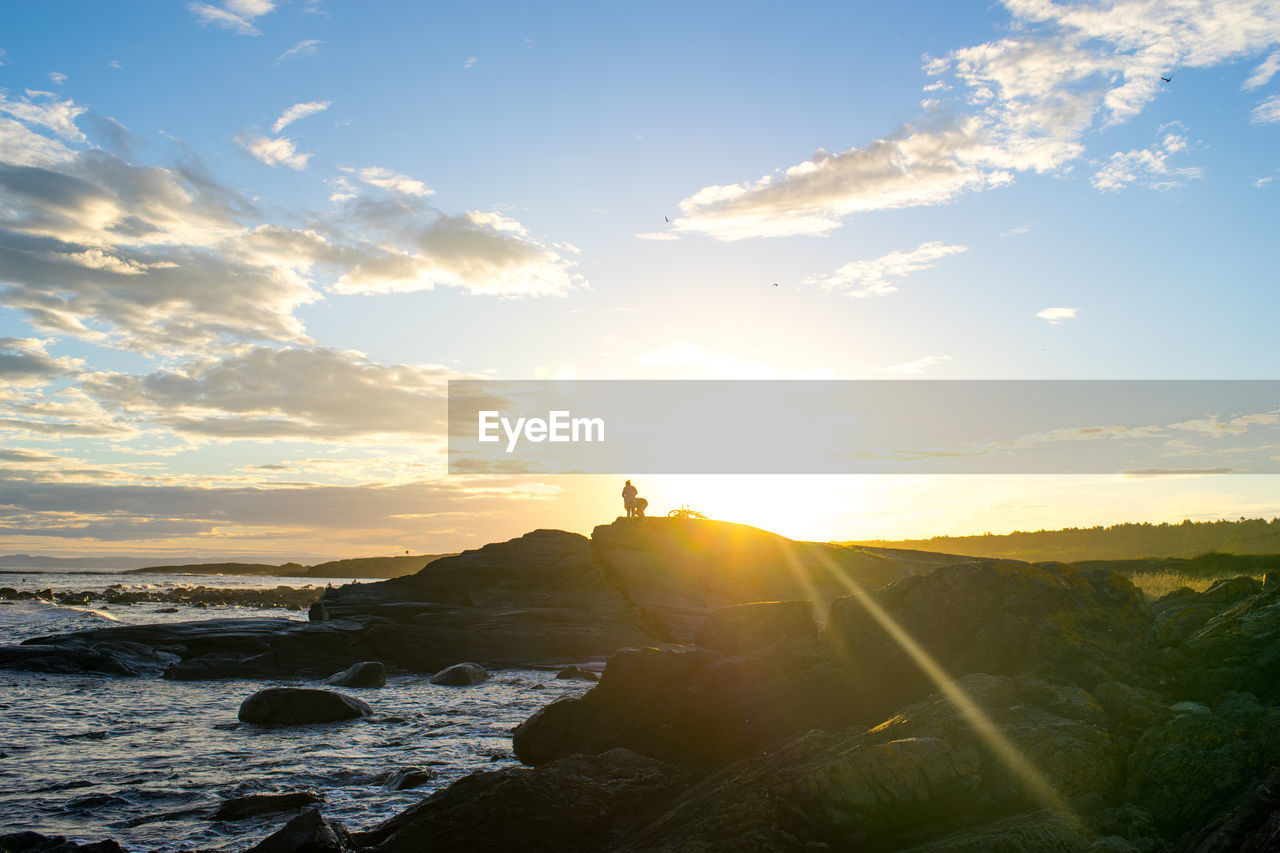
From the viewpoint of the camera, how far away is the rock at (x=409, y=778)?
50.1ft

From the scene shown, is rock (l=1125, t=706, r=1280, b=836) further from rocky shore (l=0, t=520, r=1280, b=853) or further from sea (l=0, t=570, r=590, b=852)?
sea (l=0, t=570, r=590, b=852)

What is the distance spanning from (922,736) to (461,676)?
76.1 ft

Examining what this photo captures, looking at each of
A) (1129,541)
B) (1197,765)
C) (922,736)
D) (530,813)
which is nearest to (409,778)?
(530,813)

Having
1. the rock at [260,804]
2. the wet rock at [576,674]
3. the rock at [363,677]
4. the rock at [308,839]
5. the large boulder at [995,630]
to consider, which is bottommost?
the wet rock at [576,674]

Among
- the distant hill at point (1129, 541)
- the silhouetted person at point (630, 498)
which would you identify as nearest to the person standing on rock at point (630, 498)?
the silhouetted person at point (630, 498)

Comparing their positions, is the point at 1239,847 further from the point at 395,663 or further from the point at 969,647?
the point at 395,663

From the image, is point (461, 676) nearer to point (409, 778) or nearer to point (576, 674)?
point (576, 674)

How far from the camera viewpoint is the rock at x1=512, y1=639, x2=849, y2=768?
1448 cm

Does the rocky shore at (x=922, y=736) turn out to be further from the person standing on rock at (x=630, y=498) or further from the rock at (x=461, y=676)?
the person standing on rock at (x=630, y=498)

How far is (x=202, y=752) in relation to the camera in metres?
18.3

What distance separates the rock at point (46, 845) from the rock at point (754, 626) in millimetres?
12271

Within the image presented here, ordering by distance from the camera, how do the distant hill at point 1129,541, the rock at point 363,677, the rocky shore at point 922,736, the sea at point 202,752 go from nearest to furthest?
the rocky shore at point 922,736 < the sea at point 202,752 < the rock at point 363,677 < the distant hill at point 1129,541

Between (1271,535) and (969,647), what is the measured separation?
60817mm

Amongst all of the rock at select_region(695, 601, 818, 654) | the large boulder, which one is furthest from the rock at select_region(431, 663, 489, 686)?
the large boulder
